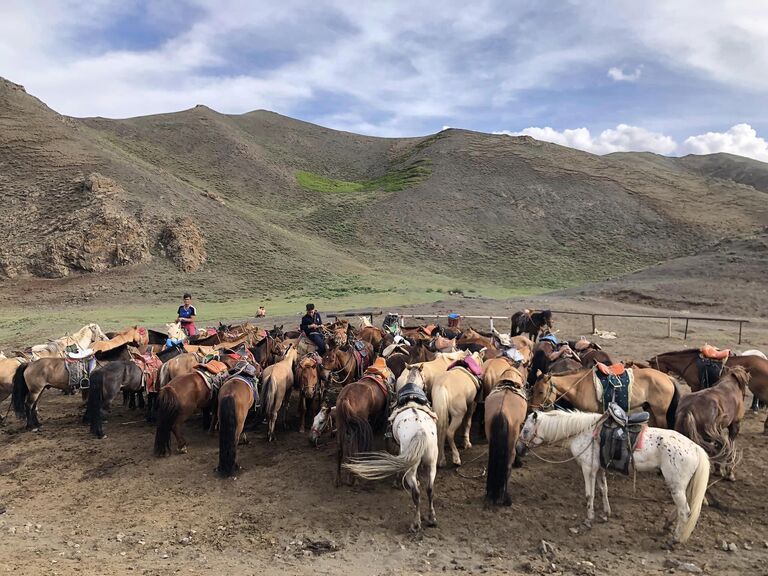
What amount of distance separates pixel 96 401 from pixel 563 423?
302 inches

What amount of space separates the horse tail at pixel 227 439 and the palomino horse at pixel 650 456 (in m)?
3.92

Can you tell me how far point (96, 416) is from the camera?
29.0 feet

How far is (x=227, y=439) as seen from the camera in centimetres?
712

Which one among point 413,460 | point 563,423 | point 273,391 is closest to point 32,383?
point 273,391

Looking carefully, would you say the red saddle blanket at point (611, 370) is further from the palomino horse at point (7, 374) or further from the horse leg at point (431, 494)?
the palomino horse at point (7, 374)

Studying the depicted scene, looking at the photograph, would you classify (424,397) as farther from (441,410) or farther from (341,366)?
(341,366)

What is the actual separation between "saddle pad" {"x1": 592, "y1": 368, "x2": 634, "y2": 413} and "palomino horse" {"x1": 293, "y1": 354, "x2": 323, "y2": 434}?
4.35m

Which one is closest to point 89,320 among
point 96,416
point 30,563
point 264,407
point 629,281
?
point 96,416

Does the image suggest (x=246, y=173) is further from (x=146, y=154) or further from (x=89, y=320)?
(x=89, y=320)

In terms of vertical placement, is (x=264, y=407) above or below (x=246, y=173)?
below

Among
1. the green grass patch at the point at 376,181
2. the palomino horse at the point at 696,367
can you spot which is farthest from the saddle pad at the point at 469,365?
the green grass patch at the point at 376,181

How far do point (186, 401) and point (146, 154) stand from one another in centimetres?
6288

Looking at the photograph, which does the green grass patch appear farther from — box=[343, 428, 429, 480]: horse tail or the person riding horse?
box=[343, 428, 429, 480]: horse tail

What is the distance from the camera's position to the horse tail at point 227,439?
23.3ft
